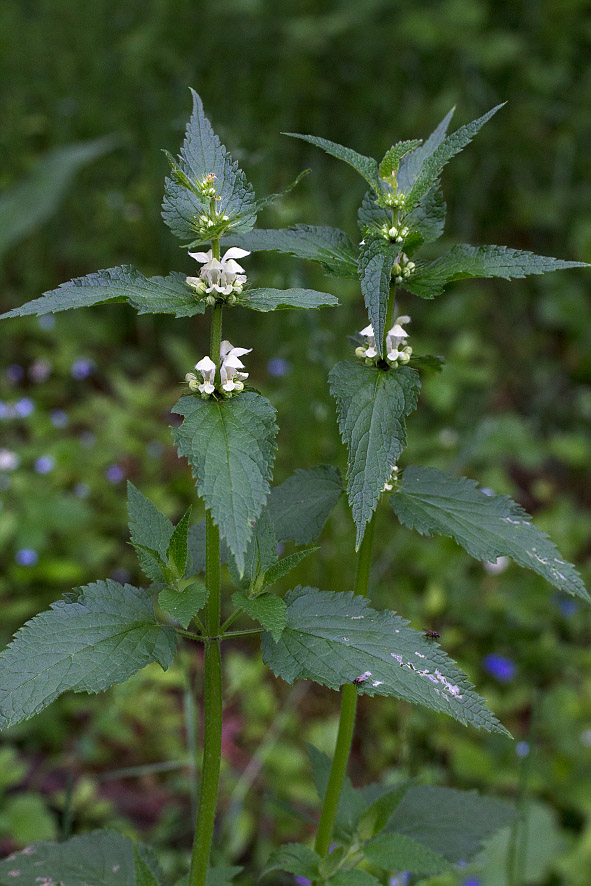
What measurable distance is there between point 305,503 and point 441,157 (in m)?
0.46

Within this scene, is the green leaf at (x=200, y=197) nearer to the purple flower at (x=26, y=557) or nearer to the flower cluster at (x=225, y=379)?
the flower cluster at (x=225, y=379)

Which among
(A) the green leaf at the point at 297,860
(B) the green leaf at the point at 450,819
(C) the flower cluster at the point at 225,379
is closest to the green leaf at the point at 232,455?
(C) the flower cluster at the point at 225,379

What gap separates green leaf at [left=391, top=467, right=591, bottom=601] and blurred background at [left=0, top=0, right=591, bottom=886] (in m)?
0.16

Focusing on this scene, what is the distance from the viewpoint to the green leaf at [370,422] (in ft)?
2.85

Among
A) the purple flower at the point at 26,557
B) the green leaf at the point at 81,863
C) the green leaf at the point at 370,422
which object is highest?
the green leaf at the point at 370,422

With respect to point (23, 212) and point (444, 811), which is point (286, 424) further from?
point (444, 811)

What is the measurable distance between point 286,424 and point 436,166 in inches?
72.7

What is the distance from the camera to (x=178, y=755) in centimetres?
214

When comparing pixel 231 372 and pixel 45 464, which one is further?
pixel 45 464

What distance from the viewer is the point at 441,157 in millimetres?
924

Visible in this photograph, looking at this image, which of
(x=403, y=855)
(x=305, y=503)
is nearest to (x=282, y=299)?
(x=305, y=503)

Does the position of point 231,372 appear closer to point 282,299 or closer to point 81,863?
point 282,299

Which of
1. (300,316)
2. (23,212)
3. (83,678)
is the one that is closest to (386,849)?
(83,678)

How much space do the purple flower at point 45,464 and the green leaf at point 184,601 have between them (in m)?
1.86
